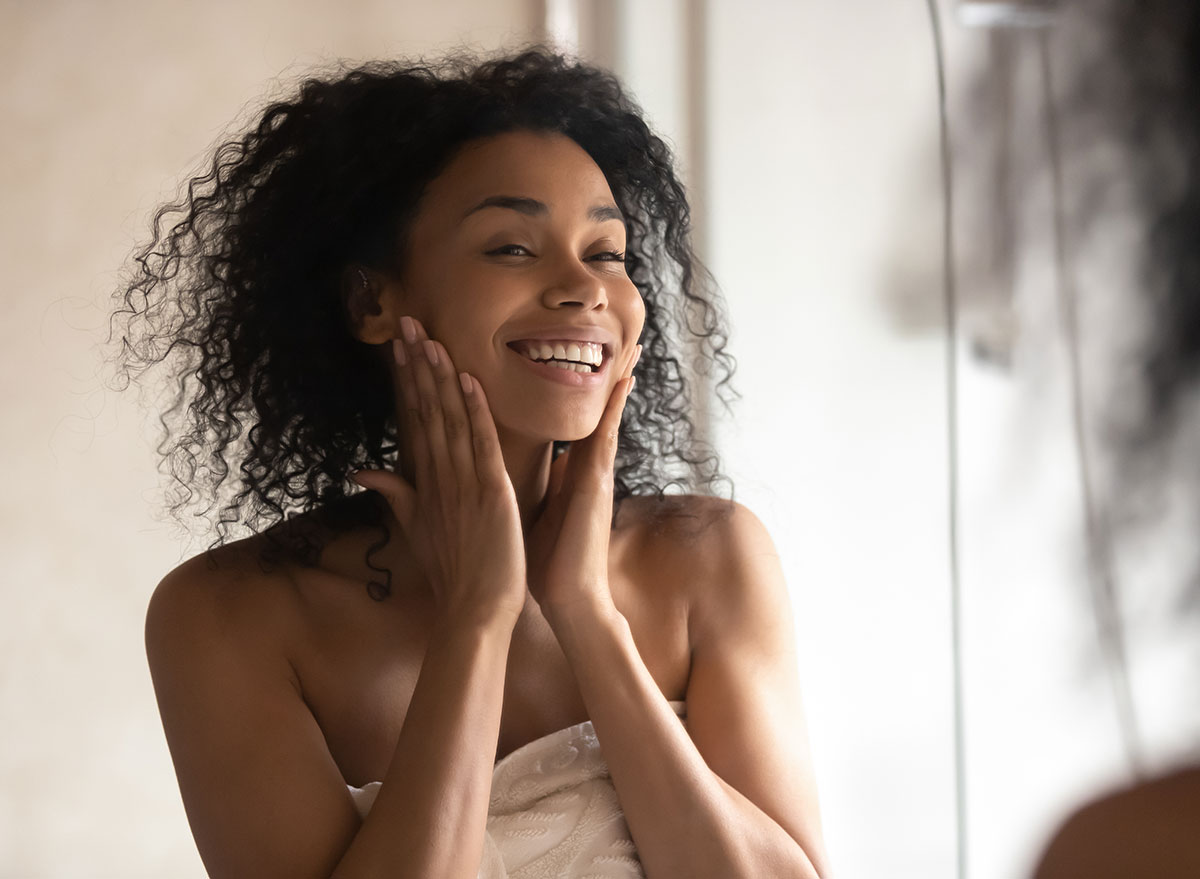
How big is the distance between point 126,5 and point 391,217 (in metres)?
1.25

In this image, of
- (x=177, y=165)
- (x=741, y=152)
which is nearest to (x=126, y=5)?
(x=177, y=165)

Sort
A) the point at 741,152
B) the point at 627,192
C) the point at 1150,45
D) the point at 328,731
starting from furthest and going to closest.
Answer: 1. the point at 741,152
2. the point at 627,192
3. the point at 328,731
4. the point at 1150,45

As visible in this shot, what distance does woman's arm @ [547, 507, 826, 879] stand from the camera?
1072 millimetres

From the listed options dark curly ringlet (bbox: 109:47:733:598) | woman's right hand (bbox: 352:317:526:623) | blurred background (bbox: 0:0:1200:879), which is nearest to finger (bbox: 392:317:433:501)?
woman's right hand (bbox: 352:317:526:623)

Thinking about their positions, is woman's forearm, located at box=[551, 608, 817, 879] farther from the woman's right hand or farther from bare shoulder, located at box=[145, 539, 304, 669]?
bare shoulder, located at box=[145, 539, 304, 669]

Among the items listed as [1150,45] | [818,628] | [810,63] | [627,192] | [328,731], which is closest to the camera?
[1150,45]

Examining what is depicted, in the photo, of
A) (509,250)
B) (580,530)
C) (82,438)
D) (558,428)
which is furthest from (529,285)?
(82,438)

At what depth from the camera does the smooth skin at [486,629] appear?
1062mm

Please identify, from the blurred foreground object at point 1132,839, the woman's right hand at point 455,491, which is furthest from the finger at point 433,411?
the blurred foreground object at point 1132,839

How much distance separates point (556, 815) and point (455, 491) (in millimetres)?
345

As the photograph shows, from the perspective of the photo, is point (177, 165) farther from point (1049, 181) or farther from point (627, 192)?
point (1049, 181)

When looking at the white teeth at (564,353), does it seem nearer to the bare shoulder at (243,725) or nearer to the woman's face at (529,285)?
the woman's face at (529,285)

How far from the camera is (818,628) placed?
6.97 ft

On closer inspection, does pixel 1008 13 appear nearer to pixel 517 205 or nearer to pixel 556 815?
pixel 517 205
